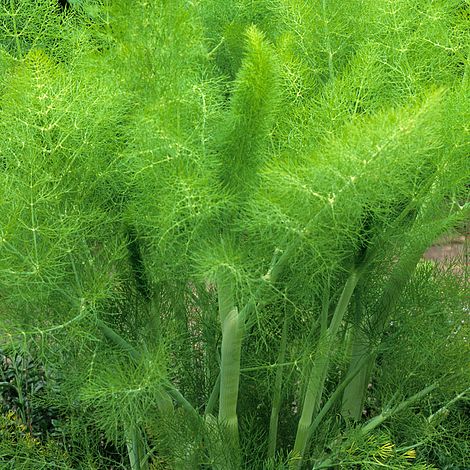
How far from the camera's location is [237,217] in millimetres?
1541

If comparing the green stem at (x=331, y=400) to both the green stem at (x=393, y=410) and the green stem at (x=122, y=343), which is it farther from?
the green stem at (x=122, y=343)

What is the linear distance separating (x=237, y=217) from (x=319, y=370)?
0.31m

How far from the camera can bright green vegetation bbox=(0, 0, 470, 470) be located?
1391mm

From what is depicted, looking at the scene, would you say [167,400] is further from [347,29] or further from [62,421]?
[347,29]

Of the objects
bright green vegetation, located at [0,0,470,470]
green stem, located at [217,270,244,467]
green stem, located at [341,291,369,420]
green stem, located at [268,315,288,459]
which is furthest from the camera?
green stem, located at [341,291,369,420]

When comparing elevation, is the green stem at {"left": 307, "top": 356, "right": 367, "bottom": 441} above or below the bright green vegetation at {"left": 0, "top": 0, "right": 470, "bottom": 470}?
below

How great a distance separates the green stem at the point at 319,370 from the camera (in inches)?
62.9

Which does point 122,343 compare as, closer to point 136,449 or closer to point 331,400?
point 136,449

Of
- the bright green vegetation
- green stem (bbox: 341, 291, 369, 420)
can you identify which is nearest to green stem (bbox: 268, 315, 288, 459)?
the bright green vegetation

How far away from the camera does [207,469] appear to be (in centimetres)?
178

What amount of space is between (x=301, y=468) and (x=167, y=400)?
287 millimetres

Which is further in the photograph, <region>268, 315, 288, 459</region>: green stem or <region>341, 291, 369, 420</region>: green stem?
<region>341, 291, 369, 420</region>: green stem

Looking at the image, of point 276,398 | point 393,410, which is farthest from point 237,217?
point 393,410

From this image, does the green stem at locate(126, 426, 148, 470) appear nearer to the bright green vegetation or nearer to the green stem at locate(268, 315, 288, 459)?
the bright green vegetation
